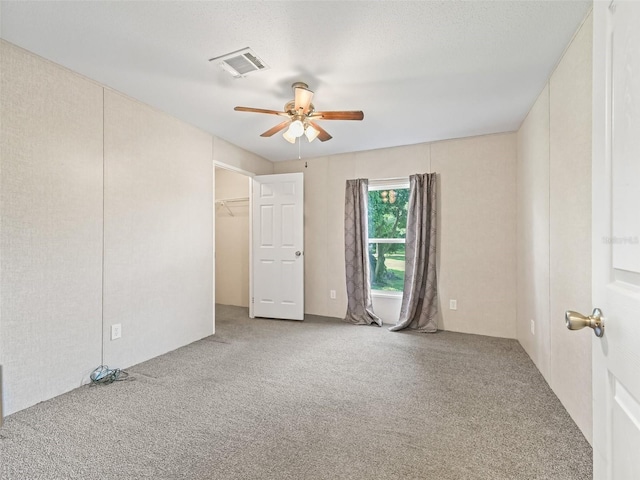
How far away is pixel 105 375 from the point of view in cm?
240

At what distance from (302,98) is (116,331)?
243 cm

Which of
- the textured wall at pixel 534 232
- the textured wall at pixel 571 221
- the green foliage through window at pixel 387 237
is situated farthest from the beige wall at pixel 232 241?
the textured wall at pixel 571 221

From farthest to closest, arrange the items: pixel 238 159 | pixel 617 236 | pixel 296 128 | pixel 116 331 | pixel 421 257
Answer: pixel 238 159 < pixel 421 257 < pixel 116 331 < pixel 296 128 < pixel 617 236

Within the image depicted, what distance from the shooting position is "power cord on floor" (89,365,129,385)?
7.70ft

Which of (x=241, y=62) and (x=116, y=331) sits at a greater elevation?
(x=241, y=62)

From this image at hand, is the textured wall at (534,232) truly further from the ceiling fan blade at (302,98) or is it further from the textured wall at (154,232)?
the textured wall at (154,232)

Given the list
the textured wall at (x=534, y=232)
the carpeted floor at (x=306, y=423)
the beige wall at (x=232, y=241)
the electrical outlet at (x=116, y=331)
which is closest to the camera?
the carpeted floor at (x=306, y=423)

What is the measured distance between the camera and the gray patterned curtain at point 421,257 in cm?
374

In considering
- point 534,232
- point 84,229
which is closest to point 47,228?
point 84,229

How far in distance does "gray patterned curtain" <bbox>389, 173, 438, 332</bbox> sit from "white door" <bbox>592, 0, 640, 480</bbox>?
301 centimetres

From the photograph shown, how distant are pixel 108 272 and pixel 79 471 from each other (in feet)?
4.71

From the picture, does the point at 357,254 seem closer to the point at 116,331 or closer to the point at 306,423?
the point at 306,423

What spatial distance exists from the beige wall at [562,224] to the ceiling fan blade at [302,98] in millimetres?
1668

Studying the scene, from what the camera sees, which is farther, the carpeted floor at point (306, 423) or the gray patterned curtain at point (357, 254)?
the gray patterned curtain at point (357, 254)
